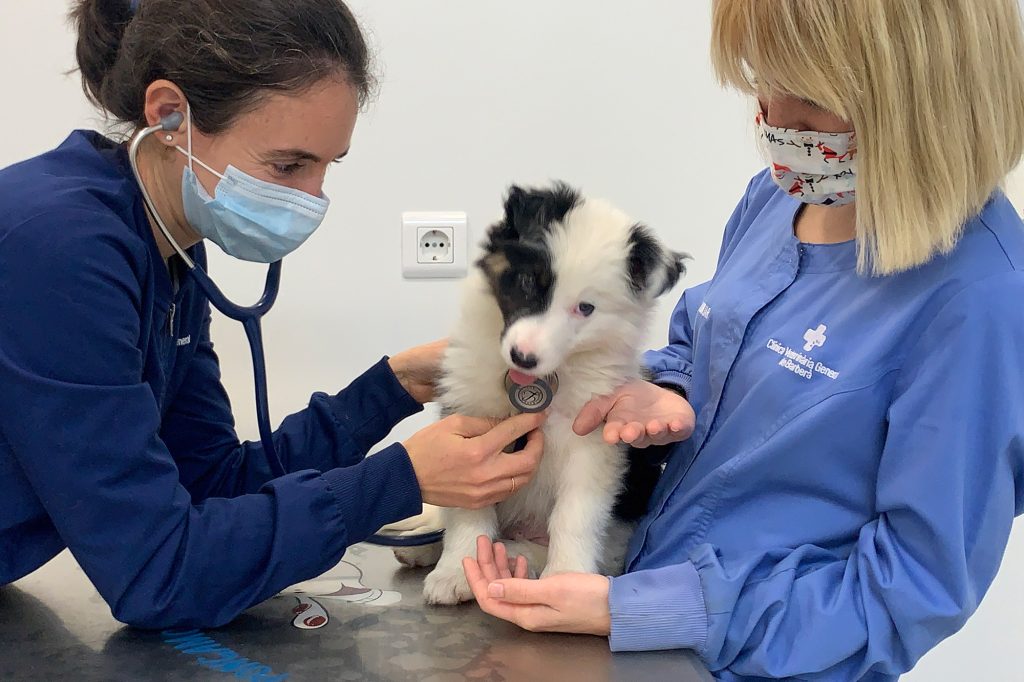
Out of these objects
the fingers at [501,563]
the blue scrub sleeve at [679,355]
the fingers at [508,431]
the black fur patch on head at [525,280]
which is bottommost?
the fingers at [501,563]

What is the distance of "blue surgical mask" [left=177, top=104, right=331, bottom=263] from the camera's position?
1.13 metres

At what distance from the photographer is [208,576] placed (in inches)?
39.8

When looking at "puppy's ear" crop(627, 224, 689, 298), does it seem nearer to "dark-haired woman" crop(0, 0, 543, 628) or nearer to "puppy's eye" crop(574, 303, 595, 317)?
"puppy's eye" crop(574, 303, 595, 317)

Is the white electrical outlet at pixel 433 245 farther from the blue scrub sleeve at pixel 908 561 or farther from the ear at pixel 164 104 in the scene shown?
the blue scrub sleeve at pixel 908 561

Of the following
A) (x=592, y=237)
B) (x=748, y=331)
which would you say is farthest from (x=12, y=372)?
(x=748, y=331)

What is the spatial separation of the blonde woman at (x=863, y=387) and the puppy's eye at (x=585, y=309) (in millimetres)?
259

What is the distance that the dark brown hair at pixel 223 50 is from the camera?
105 cm

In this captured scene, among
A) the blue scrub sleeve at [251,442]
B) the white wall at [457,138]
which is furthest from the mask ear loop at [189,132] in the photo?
the white wall at [457,138]

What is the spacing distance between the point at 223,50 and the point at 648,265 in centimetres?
66

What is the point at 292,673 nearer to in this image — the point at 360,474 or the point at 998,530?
the point at 360,474

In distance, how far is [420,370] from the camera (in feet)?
5.13

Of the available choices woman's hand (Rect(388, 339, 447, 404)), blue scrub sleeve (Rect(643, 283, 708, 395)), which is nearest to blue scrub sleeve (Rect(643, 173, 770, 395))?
blue scrub sleeve (Rect(643, 283, 708, 395))

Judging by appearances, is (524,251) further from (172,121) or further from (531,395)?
(172,121)

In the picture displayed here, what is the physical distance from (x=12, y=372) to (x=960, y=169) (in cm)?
106
